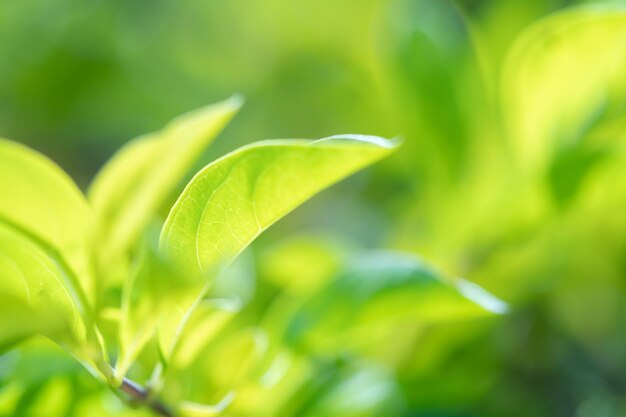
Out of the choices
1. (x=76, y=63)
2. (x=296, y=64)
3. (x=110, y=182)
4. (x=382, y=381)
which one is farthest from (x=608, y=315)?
(x=76, y=63)

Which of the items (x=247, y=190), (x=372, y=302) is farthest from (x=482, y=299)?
(x=247, y=190)

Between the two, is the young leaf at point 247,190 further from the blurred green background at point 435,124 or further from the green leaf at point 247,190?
the blurred green background at point 435,124

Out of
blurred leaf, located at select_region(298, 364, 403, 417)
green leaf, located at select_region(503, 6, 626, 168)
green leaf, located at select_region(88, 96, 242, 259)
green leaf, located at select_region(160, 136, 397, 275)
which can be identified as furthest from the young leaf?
green leaf, located at select_region(503, 6, 626, 168)

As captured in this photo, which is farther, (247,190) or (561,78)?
(561,78)

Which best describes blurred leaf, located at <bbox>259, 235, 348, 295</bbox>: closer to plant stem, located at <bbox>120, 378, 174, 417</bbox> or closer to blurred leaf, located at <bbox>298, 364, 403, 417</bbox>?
blurred leaf, located at <bbox>298, 364, 403, 417</bbox>

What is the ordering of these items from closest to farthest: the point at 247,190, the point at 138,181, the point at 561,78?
the point at 247,190 < the point at 138,181 < the point at 561,78

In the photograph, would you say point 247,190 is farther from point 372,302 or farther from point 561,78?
point 561,78

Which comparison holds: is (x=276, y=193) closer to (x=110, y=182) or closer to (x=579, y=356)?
(x=110, y=182)
